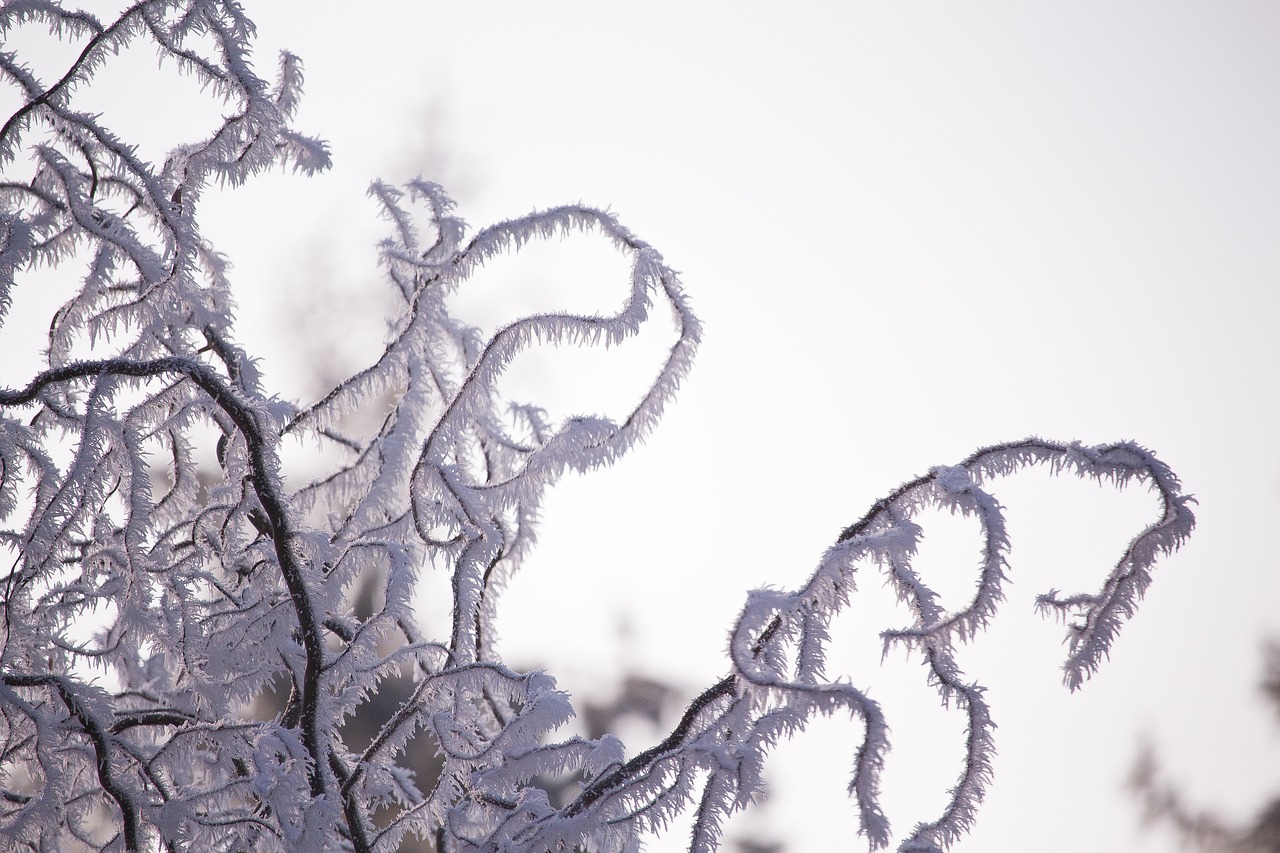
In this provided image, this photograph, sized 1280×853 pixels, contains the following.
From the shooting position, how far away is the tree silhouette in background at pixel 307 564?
45.6 inches

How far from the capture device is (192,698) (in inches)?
65.3

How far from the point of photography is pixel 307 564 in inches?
54.5

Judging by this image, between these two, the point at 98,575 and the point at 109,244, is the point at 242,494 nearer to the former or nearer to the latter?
the point at 98,575

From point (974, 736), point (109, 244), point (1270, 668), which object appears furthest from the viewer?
point (1270, 668)

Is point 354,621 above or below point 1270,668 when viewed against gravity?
below

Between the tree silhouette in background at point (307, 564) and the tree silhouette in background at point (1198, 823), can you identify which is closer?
the tree silhouette in background at point (307, 564)

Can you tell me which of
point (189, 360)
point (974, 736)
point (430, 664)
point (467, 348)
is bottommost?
point (974, 736)

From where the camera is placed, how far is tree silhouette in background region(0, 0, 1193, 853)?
1.16 metres

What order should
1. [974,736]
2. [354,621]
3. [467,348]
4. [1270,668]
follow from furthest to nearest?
[1270,668] → [467,348] → [354,621] → [974,736]

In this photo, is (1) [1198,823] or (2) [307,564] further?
Answer: (1) [1198,823]

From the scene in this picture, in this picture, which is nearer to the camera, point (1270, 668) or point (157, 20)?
point (157, 20)

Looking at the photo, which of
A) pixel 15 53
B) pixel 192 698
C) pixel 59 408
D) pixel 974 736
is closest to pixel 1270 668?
pixel 974 736

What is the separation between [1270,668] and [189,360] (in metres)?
4.23

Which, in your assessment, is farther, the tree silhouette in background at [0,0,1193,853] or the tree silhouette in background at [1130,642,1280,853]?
the tree silhouette in background at [1130,642,1280,853]
